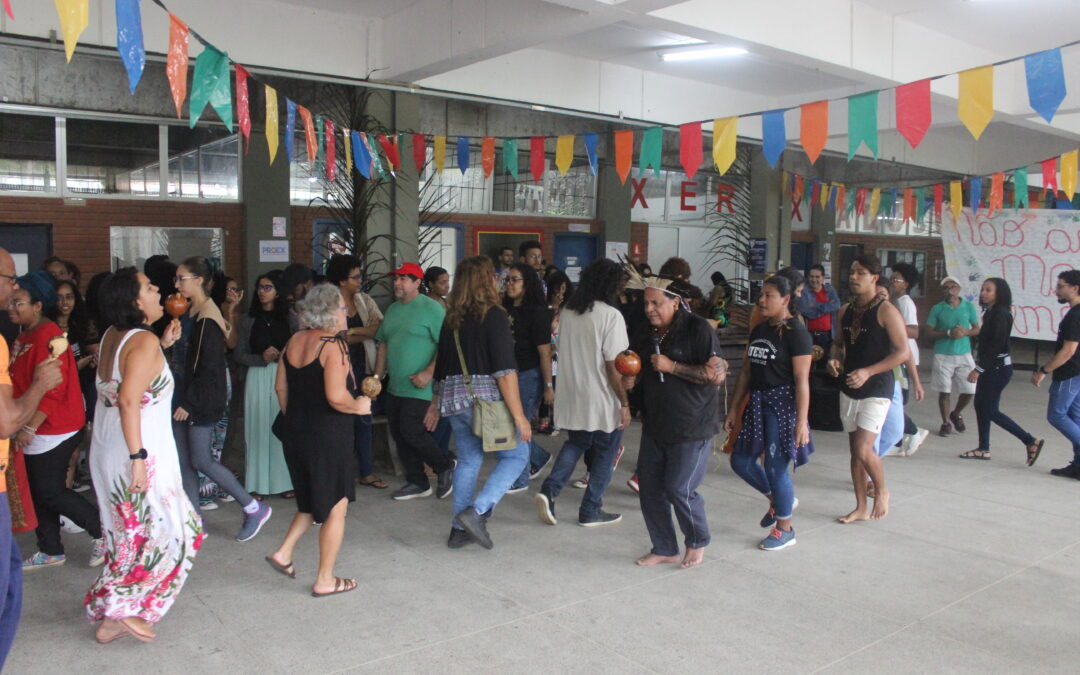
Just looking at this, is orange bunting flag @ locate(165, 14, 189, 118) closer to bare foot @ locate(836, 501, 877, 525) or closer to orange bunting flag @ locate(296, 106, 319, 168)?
orange bunting flag @ locate(296, 106, 319, 168)

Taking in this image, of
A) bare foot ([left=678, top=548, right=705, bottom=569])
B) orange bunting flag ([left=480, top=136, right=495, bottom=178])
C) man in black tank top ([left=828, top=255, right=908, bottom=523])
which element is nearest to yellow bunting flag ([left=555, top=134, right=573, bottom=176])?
orange bunting flag ([left=480, top=136, right=495, bottom=178])

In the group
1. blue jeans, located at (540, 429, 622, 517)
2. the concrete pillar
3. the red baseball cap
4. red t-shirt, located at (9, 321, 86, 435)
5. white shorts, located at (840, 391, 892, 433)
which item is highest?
the concrete pillar

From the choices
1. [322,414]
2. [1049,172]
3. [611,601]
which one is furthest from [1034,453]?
[322,414]

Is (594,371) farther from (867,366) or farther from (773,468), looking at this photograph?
(867,366)

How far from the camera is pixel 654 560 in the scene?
4680 mm

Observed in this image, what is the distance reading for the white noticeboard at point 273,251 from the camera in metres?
10.1

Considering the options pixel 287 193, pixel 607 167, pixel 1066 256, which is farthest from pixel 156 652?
pixel 1066 256

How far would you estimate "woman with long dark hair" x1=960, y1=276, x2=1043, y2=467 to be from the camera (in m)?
7.27

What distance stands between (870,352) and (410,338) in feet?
9.29

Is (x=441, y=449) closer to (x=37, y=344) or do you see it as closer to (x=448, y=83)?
(x=37, y=344)

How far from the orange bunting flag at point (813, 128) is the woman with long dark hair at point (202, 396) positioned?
4.35m

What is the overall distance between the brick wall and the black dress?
636cm

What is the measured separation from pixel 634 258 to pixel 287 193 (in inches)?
229

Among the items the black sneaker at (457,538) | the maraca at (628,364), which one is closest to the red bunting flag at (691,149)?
the maraca at (628,364)
